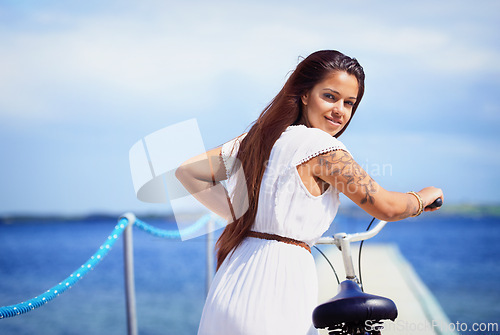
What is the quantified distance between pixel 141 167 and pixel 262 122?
541 mm

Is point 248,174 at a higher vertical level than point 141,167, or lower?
lower

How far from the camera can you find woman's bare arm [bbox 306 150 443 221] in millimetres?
1513

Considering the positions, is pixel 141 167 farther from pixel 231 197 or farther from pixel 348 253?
pixel 348 253

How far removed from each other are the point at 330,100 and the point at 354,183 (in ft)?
1.10

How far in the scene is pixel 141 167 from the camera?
2.00 m

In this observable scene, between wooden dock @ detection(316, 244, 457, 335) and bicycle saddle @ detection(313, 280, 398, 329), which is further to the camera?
wooden dock @ detection(316, 244, 457, 335)

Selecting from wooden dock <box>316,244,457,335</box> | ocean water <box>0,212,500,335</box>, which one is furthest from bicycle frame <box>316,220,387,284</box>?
wooden dock <box>316,244,457,335</box>

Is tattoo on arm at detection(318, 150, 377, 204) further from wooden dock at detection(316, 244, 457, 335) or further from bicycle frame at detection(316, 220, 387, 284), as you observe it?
wooden dock at detection(316, 244, 457, 335)

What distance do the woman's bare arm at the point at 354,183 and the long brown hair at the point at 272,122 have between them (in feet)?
0.55

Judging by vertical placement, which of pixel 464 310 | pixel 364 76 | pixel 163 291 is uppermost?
pixel 364 76

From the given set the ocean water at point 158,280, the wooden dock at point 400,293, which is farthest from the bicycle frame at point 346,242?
the wooden dock at point 400,293

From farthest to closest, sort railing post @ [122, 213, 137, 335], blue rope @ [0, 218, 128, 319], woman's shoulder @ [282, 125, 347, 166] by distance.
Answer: railing post @ [122, 213, 137, 335] < blue rope @ [0, 218, 128, 319] < woman's shoulder @ [282, 125, 347, 166]

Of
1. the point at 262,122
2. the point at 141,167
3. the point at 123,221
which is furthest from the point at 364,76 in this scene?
the point at 123,221

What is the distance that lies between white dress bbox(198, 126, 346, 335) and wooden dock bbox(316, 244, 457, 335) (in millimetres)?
1899
